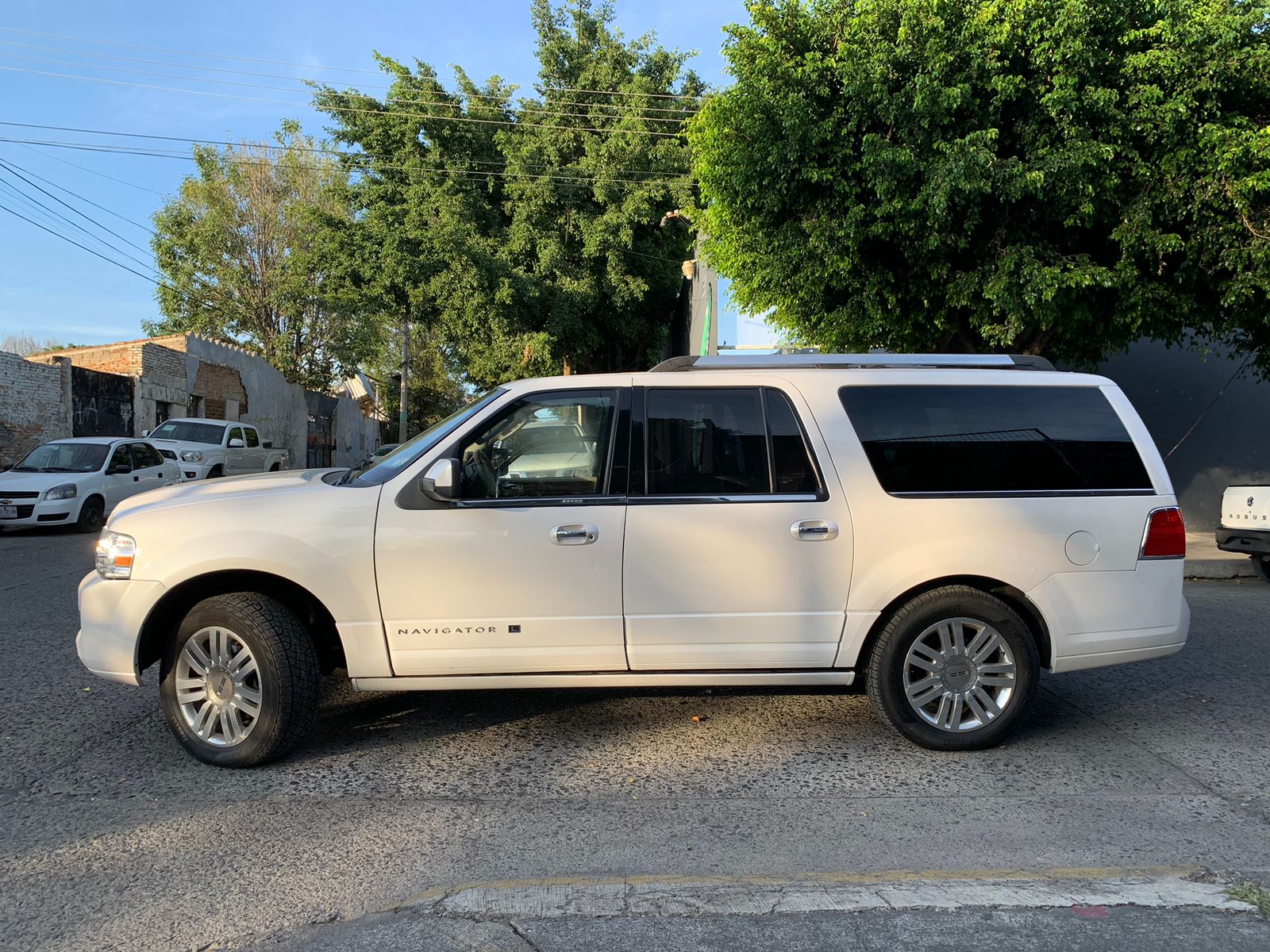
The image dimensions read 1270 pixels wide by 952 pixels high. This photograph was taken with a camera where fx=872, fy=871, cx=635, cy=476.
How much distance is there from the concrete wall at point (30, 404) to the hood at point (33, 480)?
6.04m

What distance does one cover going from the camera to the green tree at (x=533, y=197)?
2431 centimetres

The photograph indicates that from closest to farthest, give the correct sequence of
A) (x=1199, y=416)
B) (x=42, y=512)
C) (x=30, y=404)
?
(x=42, y=512) < (x=1199, y=416) < (x=30, y=404)

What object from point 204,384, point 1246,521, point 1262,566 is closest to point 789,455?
point 1246,521

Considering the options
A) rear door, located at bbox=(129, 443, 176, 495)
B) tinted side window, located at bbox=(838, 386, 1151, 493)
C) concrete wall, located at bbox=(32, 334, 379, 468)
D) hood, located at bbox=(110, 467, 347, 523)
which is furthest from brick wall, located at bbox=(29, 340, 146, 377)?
tinted side window, located at bbox=(838, 386, 1151, 493)

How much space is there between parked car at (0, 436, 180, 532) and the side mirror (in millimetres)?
10139

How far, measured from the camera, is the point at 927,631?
427 cm

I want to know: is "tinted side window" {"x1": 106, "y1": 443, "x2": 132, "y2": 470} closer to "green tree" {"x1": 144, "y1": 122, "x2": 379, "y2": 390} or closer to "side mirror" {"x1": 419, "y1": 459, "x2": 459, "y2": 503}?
"side mirror" {"x1": 419, "y1": 459, "x2": 459, "y2": 503}

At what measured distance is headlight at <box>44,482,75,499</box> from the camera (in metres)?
12.9

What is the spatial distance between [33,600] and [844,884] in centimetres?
790

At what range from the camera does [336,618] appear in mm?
4074

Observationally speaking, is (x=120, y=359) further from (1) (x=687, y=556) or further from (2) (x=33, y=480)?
(1) (x=687, y=556)

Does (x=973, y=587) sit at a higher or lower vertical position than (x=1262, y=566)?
higher

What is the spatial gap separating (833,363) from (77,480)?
12.8 m

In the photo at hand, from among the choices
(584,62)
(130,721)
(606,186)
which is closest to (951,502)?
(130,721)
